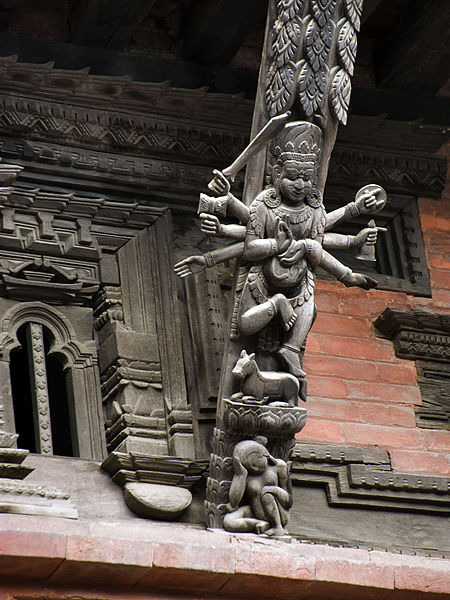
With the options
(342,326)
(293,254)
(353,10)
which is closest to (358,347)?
(342,326)

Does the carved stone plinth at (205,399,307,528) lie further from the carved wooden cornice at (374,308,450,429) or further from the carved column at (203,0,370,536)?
the carved wooden cornice at (374,308,450,429)

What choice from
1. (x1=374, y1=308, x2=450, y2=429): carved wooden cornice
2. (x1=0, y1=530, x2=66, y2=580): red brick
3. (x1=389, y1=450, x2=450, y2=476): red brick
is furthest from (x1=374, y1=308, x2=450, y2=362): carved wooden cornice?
(x1=0, y1=530, x2=66, y2=580): red brick

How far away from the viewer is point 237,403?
15.1ft

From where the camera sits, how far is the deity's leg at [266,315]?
4.63 meters

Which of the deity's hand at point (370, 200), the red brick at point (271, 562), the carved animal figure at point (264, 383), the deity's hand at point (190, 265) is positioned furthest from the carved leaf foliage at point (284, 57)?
the red brick at point (271, 562)

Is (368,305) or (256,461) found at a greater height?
(368,305)

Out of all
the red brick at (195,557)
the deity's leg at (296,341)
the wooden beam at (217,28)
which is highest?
the wooden beam at (217,28)

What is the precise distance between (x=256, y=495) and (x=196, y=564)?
0.37 m

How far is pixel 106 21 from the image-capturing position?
518cm

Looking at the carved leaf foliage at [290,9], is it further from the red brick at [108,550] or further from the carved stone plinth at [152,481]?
the red brick at [108,550]

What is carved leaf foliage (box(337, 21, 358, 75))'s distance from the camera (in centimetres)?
485

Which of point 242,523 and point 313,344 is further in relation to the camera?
point 313,344

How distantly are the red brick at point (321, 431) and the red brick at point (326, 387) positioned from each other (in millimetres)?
110

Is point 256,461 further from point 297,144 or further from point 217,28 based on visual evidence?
point 217,28
